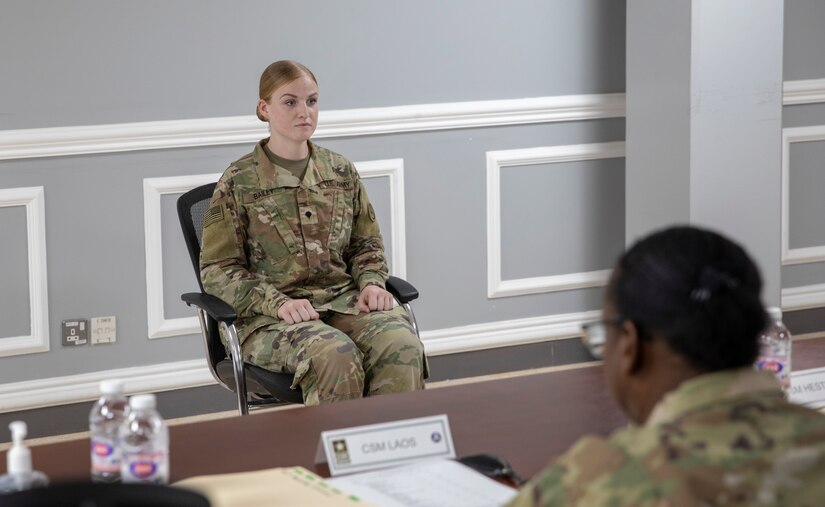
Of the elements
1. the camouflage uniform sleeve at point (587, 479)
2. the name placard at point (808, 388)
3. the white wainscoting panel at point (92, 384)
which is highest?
the camouflage uniform sleeve at point (587, 479)

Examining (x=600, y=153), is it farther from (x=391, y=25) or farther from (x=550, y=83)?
(x=391, y=25)

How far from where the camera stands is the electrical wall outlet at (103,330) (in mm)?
3928

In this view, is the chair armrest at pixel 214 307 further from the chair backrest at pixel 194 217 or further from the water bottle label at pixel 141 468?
the water bottle label at pixel 141 468

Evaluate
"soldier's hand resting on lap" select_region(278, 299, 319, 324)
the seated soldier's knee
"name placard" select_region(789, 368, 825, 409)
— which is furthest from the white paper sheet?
"soldier's hand resting on lap" select_region(278, 299, 319, 324)

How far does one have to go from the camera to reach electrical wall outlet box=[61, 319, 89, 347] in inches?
153

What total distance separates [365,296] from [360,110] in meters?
1.26

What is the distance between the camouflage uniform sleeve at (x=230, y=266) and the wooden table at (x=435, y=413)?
94 cm

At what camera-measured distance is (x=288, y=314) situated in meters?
3.01

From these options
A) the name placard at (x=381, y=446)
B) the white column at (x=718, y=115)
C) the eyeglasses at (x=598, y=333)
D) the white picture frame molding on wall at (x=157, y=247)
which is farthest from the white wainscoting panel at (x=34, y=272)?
the eyeglasses at (x=598, y=333)

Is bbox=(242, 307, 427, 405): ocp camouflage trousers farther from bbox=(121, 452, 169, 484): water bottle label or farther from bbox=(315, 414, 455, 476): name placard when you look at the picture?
bbox=(121, 452, 169, 484): water bottle label

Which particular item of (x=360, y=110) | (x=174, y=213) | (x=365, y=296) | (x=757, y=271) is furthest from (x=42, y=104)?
(x=757, y=271)

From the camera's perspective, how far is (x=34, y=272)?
12.5ft

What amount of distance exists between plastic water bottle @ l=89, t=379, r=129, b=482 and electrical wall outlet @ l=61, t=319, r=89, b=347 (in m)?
2.12

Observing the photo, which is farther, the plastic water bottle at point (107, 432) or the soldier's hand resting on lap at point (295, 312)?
the soldier's hand resting on lap at point (295, 312)
